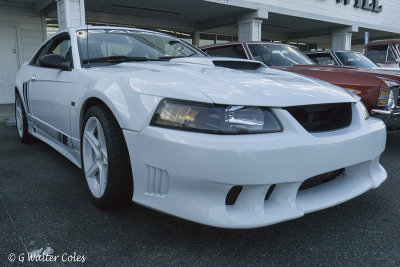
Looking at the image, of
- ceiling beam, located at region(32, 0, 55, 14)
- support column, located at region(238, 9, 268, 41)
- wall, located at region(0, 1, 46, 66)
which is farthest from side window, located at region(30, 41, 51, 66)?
support column, located at region(238, 9, 268, 41)

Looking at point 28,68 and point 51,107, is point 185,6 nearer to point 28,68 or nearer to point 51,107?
point 28,68

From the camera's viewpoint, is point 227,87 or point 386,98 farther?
point 386,98

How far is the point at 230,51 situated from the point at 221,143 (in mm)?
4056

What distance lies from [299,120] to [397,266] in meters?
0.86

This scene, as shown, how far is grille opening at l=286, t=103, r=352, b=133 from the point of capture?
1.92 m

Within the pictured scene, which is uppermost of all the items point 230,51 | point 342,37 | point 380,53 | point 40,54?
point 342,37

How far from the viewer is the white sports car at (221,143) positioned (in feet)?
5.41

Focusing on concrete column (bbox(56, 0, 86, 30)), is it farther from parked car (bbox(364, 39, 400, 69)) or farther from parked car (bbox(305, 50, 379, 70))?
parked car (bbox(364, 39, 400, 69))

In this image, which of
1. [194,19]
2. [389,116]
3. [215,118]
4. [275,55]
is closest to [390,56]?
[275,55]

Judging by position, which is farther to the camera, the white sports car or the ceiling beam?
the ceiling beam

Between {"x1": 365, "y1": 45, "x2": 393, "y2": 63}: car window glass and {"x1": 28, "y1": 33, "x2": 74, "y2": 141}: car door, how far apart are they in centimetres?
789

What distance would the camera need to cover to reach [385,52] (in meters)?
8.64

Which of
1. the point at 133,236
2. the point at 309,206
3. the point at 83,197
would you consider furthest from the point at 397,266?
the point at 83,197

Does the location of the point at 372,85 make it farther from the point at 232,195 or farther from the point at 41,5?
the point at 41,5
